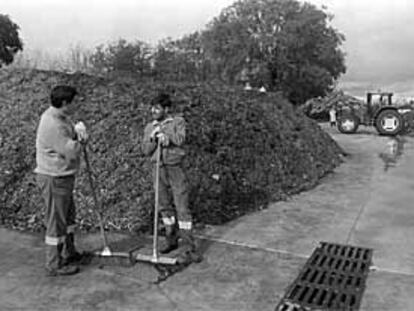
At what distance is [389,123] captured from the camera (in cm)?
1783

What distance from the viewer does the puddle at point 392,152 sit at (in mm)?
11028

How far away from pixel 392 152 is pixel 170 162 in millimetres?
9733

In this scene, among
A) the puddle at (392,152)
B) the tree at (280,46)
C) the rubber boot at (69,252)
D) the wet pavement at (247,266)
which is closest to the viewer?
the wet pavement at (247,266)

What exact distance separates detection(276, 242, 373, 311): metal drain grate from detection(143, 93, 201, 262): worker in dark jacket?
3.35 feet

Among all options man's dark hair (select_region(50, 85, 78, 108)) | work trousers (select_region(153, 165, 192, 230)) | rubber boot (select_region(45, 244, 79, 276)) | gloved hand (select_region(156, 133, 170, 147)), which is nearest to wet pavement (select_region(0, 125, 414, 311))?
rubber boot (select_region(45, 244, 79, 276))

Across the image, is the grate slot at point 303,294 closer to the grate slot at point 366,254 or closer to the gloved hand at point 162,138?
the grate slot at point 366,254

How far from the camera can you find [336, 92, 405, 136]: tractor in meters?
17.8

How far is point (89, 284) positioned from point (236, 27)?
33.3 m

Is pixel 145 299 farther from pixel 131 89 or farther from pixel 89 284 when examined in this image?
pixel 131 89

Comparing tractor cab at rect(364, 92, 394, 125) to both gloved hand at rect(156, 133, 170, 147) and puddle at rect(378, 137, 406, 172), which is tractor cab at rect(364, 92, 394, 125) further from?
gloved hand at rect(156, 133, 170, 147)

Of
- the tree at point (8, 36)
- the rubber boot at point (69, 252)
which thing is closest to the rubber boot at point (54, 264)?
the rubber boot at point (69, 252)

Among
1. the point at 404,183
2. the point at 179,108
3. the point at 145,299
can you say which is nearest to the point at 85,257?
the point at 145,299

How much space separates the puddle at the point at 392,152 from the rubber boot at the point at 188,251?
21.1 ft

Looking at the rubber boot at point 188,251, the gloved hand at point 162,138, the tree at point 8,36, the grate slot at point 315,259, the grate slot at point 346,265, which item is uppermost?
the tree at point 8,36
